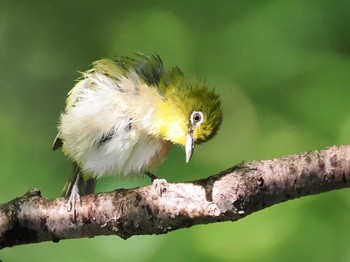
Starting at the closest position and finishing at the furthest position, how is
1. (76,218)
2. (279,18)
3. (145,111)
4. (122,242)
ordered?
(76,218), (145,111), (122,242), (279,18)

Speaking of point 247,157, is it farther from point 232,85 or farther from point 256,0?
point 256,0

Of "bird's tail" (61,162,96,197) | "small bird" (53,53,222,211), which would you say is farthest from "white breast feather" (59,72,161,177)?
"bird's tail" (61,162,96,197)

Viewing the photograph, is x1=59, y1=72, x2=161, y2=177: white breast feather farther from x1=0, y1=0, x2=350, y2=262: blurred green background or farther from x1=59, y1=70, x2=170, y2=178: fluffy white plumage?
x1=0, y1=0, x2=350, y2=262: blurred green background

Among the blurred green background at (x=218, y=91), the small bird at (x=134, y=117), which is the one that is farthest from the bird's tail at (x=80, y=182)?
the blurred green background at (x=218, y=91)

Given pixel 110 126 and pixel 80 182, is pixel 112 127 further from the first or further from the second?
pixel 80 182

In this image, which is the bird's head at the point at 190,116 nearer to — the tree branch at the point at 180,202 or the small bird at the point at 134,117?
the small bird at the point at 134,117

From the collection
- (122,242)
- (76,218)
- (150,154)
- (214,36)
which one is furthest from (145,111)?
(214,36)
